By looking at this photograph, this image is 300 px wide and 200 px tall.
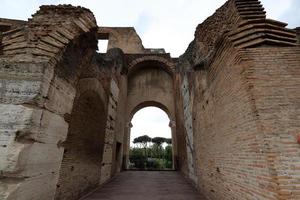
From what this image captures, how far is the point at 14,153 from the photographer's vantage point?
2354mm

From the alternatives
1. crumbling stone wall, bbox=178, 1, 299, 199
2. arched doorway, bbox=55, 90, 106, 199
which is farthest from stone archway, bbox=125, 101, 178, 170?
crumbling stone wall, bbox=178, 1, 299, 199

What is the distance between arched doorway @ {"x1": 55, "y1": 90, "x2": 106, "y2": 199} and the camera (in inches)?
153

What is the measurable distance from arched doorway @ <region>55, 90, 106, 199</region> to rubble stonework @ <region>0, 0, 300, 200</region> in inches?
1.2

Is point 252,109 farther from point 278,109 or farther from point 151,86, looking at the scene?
point 151,86

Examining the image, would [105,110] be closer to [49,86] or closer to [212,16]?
[49,86]

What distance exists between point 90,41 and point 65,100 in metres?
1.61

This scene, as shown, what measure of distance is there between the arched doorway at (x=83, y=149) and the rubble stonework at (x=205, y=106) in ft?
0.10

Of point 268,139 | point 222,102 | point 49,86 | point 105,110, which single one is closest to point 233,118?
point 222,102

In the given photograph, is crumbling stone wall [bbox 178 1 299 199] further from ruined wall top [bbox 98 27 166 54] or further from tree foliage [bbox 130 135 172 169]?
tree foliage [bbox 130 135 172 169]

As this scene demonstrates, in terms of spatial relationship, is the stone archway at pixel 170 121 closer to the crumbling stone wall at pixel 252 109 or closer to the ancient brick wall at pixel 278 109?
the crumbling stone wall at pixel 252 109

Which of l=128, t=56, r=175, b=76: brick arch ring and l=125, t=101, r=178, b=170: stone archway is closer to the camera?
l=125, t=101, r=178, b=170: stone archway

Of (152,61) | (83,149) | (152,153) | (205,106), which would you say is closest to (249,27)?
(205,106)

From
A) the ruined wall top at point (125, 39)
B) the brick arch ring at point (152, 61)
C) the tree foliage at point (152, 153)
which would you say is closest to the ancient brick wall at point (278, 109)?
the brick arch ring at point (152, 61)

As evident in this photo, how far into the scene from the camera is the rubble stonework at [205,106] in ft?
7.64
